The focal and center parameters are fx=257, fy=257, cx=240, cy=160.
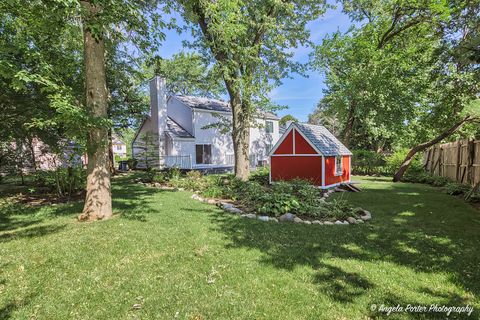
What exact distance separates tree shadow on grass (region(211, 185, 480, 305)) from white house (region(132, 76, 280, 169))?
40.1ft

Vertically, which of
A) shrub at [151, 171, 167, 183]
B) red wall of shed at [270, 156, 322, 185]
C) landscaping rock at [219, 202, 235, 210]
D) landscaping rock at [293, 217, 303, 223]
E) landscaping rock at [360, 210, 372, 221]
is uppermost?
red wall of shed at [270, 156, 322, 185]

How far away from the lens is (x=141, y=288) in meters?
3.33

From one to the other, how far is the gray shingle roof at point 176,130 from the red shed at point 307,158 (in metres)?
9.35

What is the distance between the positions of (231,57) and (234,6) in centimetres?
283

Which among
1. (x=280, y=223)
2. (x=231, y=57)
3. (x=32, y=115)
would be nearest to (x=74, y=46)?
(x=32, y=115)

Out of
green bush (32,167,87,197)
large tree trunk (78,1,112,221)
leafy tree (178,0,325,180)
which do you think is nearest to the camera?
large tree trunk (78,1,112,221)

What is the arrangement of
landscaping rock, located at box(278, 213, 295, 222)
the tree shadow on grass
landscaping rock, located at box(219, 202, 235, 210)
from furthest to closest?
landscaping rock, located at box(219, 202, 235, 210), landscaping rock, located at box(278, 213, 295, 222), the tree shadow on grass

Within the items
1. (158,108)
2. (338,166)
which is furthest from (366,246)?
(158,108)

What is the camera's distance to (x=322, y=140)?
13.2 meters

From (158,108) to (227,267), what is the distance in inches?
655

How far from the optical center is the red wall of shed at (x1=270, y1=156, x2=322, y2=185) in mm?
12094

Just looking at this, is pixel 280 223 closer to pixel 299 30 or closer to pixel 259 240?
pixel 259 240

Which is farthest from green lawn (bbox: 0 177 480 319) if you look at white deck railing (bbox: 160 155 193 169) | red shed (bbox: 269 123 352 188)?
white deck railing (bbox: 160 155 193 169)

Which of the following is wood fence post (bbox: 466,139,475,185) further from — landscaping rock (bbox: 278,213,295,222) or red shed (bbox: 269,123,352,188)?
landscaping rock (bbox: 278,213,295,222)
